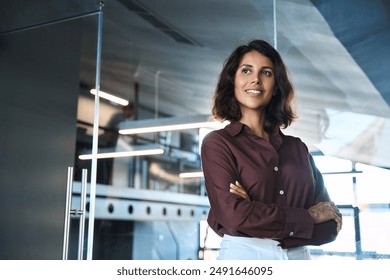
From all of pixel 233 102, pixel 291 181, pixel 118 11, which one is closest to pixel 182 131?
pixel 118 11

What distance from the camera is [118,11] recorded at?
117 inches

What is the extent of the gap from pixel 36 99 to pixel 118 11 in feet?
2.10

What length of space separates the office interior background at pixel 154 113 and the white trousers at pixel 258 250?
136mm

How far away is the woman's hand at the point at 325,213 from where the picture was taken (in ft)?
6.47

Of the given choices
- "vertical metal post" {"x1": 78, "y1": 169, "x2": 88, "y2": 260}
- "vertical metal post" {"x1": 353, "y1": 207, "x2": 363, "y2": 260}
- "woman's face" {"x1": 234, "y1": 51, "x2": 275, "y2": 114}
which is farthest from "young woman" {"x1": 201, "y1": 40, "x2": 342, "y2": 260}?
"vertical metal post" {"x1": 78, "y1": 169, "x2": 88, "y2": 260}

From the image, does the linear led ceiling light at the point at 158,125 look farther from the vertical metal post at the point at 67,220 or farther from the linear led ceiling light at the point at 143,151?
the vertical metal post at the point at 67,220

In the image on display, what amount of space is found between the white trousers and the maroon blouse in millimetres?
33

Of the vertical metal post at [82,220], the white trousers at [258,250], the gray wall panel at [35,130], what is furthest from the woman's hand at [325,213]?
the gray wall panel at [35,130]

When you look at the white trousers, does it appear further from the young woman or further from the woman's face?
the woman's face

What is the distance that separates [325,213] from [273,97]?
49 cm

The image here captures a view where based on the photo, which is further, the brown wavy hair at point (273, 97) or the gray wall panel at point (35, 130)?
the gray wall panel at point (35, 130)

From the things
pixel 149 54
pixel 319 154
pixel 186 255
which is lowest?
pixel 186 255

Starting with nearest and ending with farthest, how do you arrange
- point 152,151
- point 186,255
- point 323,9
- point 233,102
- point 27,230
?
1. point 233,102
2. point 323,9
3. point 186,255
4. point 27,230
5. point 152,151

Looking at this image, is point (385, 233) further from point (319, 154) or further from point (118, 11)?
point (118, 11)
